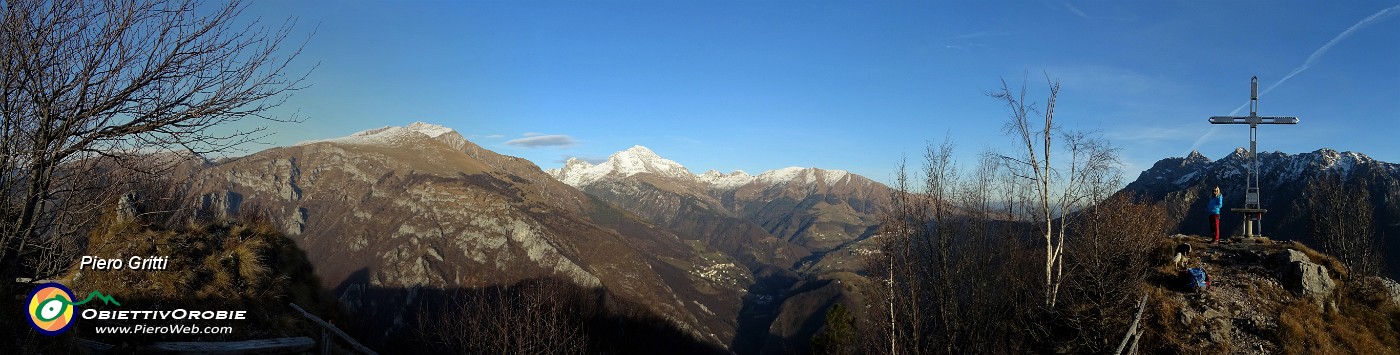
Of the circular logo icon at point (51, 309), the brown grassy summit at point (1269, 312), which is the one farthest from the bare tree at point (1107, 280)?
the circular logo icon at point (51, 309)

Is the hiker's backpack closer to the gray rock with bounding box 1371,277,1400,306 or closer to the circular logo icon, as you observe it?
the gray rock with bounding box 1371,277,1400,306

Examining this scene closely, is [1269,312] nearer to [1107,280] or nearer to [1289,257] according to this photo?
[1289,257]

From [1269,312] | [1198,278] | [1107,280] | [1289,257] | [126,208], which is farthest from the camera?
[1289,257]

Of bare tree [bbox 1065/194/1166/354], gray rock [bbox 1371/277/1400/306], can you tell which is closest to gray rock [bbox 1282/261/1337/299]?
gray rock [bbox 1371/277/1400/306]

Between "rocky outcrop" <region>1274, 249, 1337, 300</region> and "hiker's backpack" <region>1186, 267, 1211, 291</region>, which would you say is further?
"hiker's backpack" <region>1186, 267, 1211, 291</region>

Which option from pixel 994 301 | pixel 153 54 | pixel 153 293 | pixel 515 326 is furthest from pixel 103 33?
pixel 994 301

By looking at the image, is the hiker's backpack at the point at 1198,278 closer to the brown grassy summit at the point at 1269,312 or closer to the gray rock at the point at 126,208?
the brown grassy summit at the point at 1269,312

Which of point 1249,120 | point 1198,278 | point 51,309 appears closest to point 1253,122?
point 1249,120
